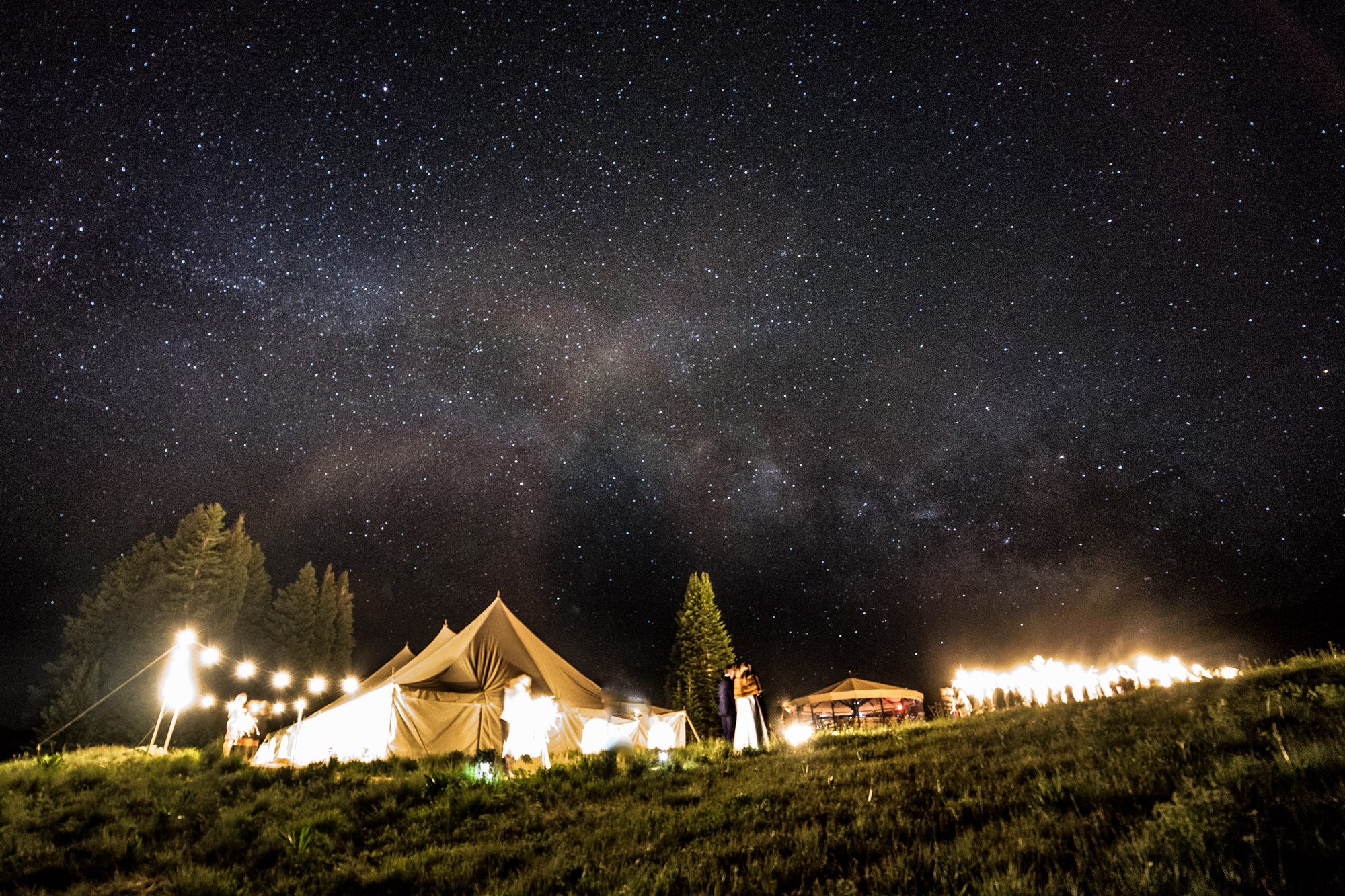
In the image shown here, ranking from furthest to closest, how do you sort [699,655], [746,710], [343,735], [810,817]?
[699,655]
[343,735]
[746,710]
[810,817]

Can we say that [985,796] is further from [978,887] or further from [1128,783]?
[978,887]

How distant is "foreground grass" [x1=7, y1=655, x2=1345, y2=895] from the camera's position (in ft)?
8.86

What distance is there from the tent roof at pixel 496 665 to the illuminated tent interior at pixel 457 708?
0.02 metres

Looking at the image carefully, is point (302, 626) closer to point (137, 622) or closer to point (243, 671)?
point (137, 622)

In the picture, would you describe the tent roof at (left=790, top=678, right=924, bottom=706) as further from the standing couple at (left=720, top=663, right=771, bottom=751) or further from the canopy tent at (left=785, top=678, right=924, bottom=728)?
the standing couple at (left=720, top=663, right=771, bottom=751)

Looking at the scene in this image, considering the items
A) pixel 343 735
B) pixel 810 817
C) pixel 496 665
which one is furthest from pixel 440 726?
pixel 810 817

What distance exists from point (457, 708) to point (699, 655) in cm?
2601

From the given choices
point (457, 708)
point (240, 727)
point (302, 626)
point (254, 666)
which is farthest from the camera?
Result: point (302, 626)

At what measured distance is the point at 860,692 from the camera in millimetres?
29594

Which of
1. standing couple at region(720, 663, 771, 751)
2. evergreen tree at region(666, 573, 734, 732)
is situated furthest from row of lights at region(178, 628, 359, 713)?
evergreen tree at region(666, 573, 734, 732)

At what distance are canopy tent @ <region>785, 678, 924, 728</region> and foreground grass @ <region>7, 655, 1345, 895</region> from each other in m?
21.8

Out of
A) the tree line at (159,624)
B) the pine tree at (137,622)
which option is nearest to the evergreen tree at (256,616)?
the tree line at (159,624)

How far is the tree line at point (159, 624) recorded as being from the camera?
24875 mm

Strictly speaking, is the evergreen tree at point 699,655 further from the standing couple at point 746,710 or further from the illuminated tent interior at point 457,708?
the standing couple at point 746,710
